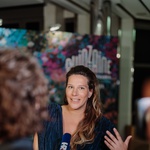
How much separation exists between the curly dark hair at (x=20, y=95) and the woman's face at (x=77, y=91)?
93cm

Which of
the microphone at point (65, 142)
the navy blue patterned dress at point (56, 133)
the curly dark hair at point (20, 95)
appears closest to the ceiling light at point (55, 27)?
the navy blue patterned dress at point (56, 133)

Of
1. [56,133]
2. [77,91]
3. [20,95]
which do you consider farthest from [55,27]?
[20,95]

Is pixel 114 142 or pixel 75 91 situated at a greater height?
pixel 75 91

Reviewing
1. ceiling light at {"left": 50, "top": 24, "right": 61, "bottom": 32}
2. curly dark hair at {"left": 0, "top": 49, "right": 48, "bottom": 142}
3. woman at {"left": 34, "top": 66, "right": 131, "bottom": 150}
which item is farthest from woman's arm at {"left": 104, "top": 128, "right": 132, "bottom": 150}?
ceiling light at {"left": 50, "top": 24, "right": 61, "bottom": 32}

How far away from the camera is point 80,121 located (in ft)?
6.21

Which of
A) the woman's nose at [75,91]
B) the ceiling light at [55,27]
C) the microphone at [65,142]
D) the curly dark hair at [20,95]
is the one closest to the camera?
the curly dark hair at [20,95]

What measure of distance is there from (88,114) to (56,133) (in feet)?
0.78

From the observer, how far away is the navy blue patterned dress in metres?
1.75

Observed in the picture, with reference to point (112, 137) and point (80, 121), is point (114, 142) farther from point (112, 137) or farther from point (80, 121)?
point (80, 121)

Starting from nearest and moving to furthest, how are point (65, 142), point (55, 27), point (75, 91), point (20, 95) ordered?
point (20, 95) → point (65, 142) → point (75, 91) → point (55, 27)

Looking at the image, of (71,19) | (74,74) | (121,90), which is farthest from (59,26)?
(74,74)

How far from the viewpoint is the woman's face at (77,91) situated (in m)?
1.88

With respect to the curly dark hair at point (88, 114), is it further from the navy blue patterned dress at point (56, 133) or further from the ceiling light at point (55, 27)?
the ceiling light at point (55, 27)

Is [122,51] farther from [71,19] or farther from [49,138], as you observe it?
[49,138]
